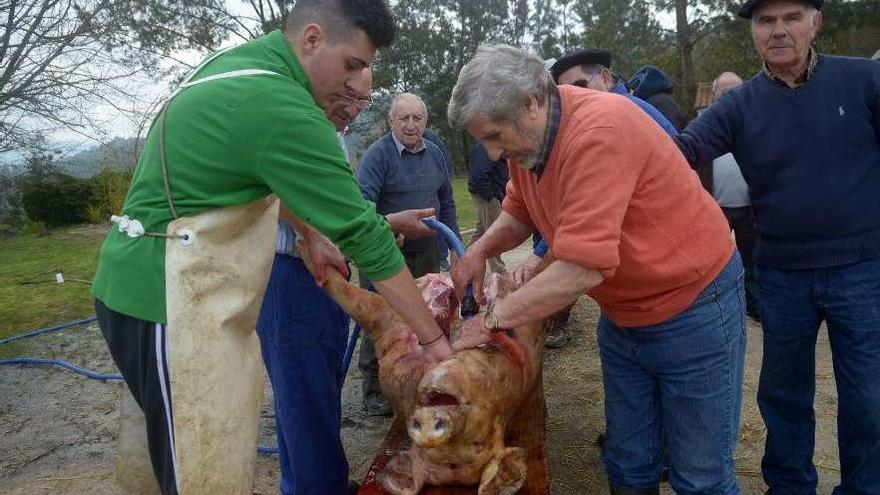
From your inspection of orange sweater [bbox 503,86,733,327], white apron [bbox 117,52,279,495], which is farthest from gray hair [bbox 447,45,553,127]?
white apron [bbox 117,52,279,495]

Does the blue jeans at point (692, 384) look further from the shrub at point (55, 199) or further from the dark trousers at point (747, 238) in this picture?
the shrub at point (55, 199)

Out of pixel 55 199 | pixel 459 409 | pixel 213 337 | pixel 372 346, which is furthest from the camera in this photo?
pixel 55 199

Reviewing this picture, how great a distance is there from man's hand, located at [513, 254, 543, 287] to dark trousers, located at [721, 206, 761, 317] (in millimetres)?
2990

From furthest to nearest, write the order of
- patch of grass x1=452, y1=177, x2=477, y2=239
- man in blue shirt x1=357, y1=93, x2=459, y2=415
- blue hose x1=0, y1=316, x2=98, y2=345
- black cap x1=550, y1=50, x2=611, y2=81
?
patch of grass x1=452, y1=177, x2=477, y2=239, blue hose x1=0, y1=316, x2=98, y2=345, man in blue shirt x1=357, y1=93, x2=459, y2=415, black cap x1=550, y1=50, x2=611, y2=81

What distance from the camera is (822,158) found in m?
2.63

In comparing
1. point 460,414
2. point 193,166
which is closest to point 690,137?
point 460,414

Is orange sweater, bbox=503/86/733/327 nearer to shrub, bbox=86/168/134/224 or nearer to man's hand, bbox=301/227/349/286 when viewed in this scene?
man's hand, bbox=301/227/349/286

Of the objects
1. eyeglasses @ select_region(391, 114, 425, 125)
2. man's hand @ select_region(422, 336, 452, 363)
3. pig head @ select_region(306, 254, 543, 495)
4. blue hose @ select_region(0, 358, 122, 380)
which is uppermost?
eyeglasses @ select_region(391, 114, 425, 125)

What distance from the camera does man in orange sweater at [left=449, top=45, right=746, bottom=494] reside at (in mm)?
1917

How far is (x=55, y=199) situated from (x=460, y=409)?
18236 mm

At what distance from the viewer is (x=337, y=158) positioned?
185 cm

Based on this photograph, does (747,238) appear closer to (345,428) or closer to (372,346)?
(372,346)

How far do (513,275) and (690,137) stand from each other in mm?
1018

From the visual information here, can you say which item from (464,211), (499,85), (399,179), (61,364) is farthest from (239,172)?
(464,211)
